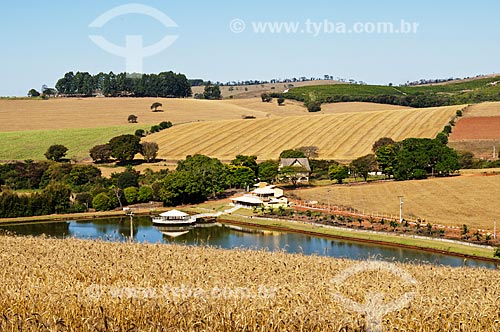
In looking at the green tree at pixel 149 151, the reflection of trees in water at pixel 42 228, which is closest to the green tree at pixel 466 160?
the green tree at pixel 149 151

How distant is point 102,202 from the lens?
60250mm

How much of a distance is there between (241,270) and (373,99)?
446 feet

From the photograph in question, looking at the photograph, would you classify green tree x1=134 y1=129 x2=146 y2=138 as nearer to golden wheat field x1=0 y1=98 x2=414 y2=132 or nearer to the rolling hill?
golden wheat field x1=0 y1=98 x2=414 y2=132

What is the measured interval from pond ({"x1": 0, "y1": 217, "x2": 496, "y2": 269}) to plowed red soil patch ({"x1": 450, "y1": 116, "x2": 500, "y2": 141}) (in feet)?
149

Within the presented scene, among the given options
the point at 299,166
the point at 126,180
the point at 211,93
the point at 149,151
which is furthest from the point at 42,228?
the point at 211,93

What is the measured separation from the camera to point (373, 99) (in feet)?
477

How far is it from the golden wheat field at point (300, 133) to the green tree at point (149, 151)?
7.20ft

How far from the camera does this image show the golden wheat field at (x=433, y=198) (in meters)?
47.9

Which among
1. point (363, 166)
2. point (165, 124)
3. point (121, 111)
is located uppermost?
point (121, 111)

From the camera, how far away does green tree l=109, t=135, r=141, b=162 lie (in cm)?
8275

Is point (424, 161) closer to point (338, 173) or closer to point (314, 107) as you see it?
point (338, 173)

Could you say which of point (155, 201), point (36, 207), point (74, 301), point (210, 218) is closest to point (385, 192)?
point (210, 218)

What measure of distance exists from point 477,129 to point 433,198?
37.5 meters

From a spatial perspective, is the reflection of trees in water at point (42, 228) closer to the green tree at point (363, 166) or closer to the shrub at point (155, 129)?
the green tree at point (363, 166)
